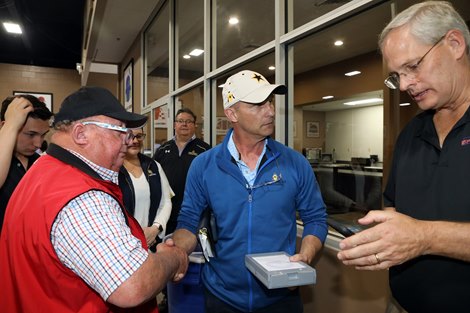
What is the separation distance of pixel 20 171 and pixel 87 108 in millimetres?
1100

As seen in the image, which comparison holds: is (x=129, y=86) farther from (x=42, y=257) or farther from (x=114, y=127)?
(x=42, y=257)

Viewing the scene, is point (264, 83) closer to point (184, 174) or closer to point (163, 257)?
point (163, 257)

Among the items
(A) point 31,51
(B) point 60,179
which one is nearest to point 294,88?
(B) point 60,179

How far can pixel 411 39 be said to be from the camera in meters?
1.05

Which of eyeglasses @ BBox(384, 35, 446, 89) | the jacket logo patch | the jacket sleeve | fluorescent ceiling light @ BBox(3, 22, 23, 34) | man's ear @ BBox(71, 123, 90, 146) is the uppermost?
fluorescent ceiling light @ BBox(3, 22, 23, 34)

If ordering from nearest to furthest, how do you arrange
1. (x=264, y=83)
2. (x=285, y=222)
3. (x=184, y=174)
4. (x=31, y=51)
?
1. (x=285, y=222)
2. (x=264, y=83)
3. (x=184, y=174)
4. (x=31, y=51)

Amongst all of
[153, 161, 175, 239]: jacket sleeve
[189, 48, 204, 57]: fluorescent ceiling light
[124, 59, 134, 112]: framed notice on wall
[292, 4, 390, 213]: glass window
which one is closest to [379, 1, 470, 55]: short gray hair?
[292, 4, 390, 213]: glass window

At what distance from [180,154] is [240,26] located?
1515mm

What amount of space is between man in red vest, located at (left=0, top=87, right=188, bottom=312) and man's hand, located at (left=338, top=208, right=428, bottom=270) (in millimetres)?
579

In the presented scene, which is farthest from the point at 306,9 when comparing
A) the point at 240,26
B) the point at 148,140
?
the point at 148,140

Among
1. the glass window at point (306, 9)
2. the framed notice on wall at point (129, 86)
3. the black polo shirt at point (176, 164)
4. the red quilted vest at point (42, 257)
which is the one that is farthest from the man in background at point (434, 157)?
the framed notice on wall at point (129, 86)

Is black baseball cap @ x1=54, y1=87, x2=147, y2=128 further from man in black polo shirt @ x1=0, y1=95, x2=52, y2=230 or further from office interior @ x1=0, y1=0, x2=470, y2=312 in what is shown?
office interior @ x1=0, y1=0, x2=470, y2=312

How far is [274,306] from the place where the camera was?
1.50 meters

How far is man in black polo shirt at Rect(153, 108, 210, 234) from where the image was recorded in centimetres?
340
